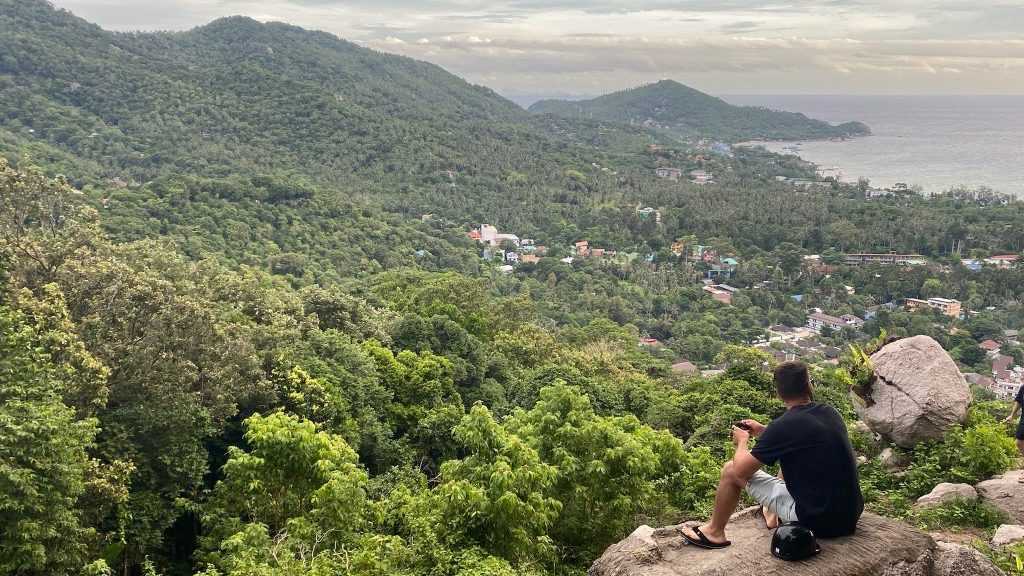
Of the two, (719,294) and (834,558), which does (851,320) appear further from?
(834,558)

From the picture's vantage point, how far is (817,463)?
4184mm

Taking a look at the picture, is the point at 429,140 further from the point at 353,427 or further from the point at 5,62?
the point at 353,427

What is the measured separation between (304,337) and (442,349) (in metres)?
5.20

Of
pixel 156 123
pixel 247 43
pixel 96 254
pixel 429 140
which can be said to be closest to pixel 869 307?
pixel 96 254

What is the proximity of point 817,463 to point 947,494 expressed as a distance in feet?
13.2

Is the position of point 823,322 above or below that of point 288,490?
below

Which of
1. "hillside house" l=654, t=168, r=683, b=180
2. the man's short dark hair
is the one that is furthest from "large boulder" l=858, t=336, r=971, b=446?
"hillside house" l=654, t=168, r=683, b=180

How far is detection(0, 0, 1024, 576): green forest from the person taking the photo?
Result: 7.32m

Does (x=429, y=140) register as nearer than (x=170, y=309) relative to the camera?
No

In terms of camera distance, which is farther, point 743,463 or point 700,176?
point 700,176

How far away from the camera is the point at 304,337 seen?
53.6ft

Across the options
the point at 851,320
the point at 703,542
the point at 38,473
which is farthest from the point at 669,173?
the point at 703,542

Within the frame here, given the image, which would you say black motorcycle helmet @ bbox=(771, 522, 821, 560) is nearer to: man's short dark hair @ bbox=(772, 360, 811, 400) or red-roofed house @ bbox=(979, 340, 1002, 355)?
man's short dark hair @ bbox=(772, 360, 811, 400)

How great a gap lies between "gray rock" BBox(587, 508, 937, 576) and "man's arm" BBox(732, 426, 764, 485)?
0.50 metres
